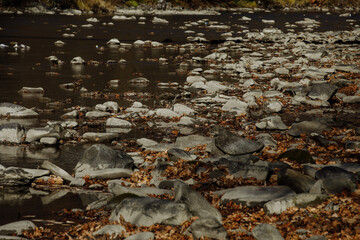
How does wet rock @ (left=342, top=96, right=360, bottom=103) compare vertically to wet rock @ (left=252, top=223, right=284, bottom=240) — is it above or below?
below

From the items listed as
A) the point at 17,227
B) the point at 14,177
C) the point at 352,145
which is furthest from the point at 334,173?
the point at 14,177

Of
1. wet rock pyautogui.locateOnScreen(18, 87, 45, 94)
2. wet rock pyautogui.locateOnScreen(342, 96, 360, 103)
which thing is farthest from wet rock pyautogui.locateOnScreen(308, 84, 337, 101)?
wet rock pyautogui.locateOnScreen(18, 87, 45, 94)

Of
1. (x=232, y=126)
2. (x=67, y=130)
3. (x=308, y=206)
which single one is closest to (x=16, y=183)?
(x=67, y=130)

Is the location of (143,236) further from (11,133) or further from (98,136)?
(11,133)

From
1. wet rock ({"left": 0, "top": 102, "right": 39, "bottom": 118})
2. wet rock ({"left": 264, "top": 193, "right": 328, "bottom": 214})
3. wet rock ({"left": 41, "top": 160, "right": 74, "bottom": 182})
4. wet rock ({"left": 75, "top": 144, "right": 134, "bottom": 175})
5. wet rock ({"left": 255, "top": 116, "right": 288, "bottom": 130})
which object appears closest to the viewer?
wet rock ({"left": 264, "top": 193, "right": 328, "bottom": 214})

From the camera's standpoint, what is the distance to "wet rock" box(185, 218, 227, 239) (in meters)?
5.73

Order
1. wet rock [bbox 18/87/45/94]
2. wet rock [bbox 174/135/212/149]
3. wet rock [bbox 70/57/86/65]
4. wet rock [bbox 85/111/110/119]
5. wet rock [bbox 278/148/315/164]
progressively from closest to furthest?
1. wet rock [bbox 278/148/315/164]
2. wet rock [bbox 174/135/212/149]
3. wet rock [bbox 85/111/110/119]
4. wet rock [bbox 18/87/45/94]
5. wet rock [bbox 70/57/86/65]

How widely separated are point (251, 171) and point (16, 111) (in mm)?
6327

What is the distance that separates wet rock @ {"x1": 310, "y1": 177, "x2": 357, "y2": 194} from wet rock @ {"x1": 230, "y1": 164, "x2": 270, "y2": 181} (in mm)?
941

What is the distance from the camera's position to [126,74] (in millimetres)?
18750

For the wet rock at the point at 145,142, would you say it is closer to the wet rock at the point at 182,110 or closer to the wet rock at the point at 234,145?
the wet rock at the point at 234,145

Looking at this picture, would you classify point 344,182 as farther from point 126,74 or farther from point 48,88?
point 126,74

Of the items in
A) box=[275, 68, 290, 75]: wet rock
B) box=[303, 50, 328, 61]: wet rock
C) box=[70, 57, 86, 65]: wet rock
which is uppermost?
box=[275, 68, 290, 75]: wet rock

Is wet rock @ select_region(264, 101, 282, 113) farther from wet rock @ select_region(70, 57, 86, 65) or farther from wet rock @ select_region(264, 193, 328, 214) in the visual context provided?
wet rock @ select_region(70, 57, 86, 65)
